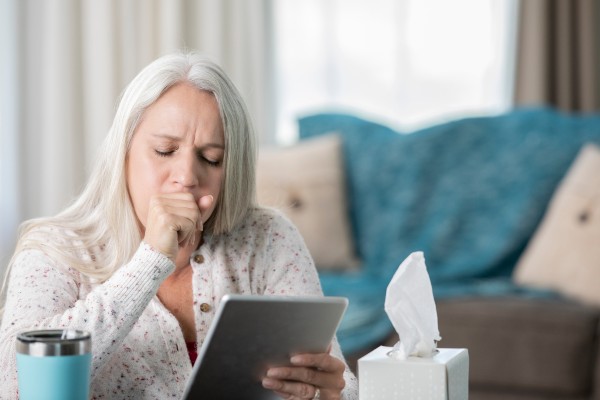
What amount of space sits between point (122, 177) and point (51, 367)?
530 millimetres

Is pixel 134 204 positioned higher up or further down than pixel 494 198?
higher up

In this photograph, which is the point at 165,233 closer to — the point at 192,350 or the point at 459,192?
the point at 192,350

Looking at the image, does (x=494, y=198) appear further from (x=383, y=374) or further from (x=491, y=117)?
(x=383, y=374)

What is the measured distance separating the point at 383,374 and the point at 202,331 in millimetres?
462

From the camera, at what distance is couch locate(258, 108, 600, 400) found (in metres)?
2.82

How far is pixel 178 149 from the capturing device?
4.91 feet

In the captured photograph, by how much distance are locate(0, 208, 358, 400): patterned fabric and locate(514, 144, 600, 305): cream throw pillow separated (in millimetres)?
1546

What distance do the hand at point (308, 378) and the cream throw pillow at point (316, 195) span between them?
6.82 ft

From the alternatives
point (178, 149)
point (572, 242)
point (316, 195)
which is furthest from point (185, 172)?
point (316, 195)

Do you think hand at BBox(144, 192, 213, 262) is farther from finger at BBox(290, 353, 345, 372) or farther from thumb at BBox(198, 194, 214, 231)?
finger at BBox(290, 353, 345, 372)

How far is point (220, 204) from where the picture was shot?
159cm

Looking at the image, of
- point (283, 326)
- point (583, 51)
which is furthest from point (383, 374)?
point (583, 51)

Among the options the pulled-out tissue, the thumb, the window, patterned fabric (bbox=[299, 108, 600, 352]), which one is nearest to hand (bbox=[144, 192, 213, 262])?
the thumb

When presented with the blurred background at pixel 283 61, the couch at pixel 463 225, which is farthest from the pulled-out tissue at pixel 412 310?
the blurred background at pixel 283 61
